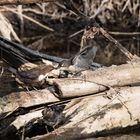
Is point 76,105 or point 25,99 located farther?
point 76,105

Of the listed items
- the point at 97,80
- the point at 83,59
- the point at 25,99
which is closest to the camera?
the point at 25,99

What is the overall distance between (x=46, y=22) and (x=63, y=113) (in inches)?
242

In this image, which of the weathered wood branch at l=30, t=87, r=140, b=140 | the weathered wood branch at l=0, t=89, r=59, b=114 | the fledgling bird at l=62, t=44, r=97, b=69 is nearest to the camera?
the weathered wood branch at l=0, t=89, r=59, b=114

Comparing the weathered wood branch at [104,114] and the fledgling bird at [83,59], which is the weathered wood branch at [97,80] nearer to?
the weathered wood branch at [104,114]

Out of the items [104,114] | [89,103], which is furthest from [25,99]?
[104,114]

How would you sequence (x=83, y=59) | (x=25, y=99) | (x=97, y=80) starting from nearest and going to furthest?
(x=25, y=99), (x=97, y=80), (x=83, y=59)

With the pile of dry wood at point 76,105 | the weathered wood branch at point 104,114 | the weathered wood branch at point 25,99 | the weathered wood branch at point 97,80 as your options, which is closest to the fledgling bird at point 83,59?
the pile of dry wood at point 76,105

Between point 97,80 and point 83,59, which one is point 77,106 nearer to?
point 97,80

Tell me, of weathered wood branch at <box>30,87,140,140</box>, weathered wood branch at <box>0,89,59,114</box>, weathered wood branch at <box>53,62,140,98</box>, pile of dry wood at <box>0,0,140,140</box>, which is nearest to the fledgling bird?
pile of dry wood at <box>0,0,140,140</box>

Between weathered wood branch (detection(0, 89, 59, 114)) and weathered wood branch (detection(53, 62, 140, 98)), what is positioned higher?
weathered wood branch (detection(53, 62, 140, 98))

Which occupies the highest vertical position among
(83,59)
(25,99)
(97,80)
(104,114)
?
(83,59)

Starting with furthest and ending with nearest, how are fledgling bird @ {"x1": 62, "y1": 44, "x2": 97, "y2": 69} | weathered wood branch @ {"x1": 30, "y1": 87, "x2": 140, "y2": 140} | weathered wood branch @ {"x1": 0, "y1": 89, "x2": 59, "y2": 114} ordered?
fledgling bird @ {"x1": 62, "y1": 44, "x2": 97, "y2": 69}
weathered wood branch @ {"x1": 30, "y1": 87, "x2": 140, "y2": 140}
weathered wood branch @ {"x1": 0, "y1": 89, "x2": 59, "y2": 114}

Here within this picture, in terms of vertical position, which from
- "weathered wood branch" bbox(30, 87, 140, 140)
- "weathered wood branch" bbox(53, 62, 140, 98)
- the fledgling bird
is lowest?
"weathered wood branch" bbox(30, 87, 140, 140)

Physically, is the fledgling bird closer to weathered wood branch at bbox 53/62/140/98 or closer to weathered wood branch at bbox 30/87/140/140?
weathered wood branch at bbox 53/62/140/98
